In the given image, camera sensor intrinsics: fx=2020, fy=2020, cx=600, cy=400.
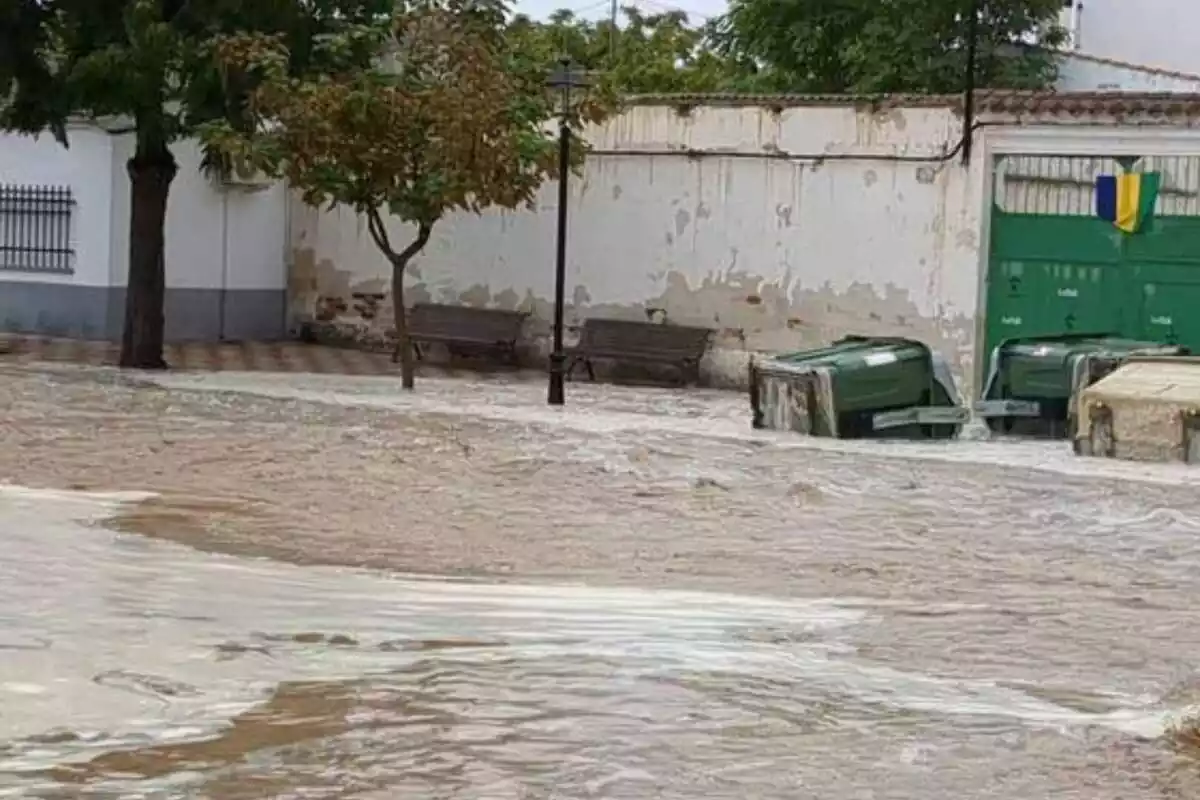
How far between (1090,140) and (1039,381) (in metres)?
3.81

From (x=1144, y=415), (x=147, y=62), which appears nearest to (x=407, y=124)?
(x=147, y=62)

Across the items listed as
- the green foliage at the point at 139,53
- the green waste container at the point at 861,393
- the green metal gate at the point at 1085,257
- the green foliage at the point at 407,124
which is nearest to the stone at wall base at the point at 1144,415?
the green waste container at the point at 861,393

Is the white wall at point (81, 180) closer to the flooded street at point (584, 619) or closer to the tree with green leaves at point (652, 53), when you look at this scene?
the flooded street at point (584, 619)

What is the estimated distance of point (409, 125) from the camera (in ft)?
57.6

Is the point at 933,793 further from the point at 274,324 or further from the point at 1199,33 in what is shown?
the point at 1199,33

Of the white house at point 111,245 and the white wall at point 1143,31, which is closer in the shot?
the white house at point 111,245

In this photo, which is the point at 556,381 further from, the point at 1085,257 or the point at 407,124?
the point at 1085,257

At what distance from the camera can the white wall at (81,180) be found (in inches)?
939

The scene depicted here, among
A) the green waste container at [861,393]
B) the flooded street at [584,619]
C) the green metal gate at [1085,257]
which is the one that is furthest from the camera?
the green metal gate at [1085,257]

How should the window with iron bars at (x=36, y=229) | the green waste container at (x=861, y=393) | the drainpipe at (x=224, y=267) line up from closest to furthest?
the green waste container at (x=861, y=393) < the window with iron bars at (x=36, y=229) < the drainpipe at (x=224, y=267)

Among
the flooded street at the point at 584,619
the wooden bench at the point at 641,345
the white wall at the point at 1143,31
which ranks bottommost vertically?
the flooded street at the point at 584,619

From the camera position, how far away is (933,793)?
20.3 feet

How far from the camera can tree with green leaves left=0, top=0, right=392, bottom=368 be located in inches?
723

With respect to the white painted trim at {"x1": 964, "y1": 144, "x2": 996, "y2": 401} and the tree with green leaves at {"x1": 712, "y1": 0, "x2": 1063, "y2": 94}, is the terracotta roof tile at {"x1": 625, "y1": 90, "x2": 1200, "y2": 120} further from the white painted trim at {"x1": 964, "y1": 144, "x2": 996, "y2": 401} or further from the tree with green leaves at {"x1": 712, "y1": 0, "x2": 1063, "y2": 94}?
the tree with green leaves at {"x1": 712, "y1": 0, "x2": 1063, "y2": 94}
